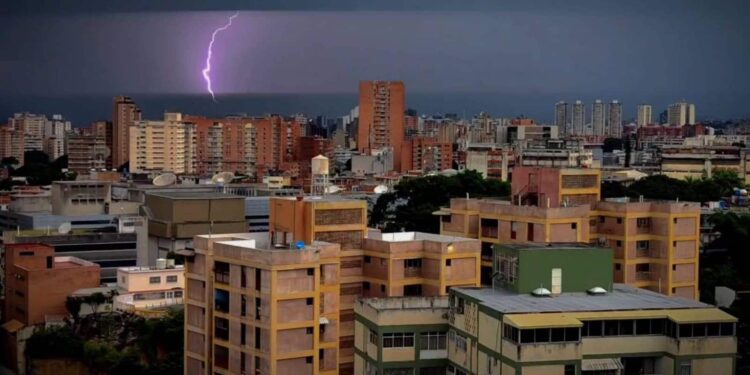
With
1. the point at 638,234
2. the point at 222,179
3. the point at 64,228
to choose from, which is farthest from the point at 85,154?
the point at 638,234

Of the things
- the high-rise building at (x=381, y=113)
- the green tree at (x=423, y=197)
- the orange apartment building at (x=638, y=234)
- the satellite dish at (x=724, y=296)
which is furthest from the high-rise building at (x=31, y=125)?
the satellite dish at (x=724, y=296)

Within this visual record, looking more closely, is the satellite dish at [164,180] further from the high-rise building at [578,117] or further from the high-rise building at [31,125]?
the high-rise building at [578,117]

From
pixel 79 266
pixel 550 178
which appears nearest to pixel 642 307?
pixel 550 178

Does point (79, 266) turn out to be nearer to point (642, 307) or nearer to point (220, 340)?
point (220, 340)

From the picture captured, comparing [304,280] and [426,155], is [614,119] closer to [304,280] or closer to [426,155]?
[426,155]

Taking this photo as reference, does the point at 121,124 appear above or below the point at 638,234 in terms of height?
above

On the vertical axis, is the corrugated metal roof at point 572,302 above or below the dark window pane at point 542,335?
above

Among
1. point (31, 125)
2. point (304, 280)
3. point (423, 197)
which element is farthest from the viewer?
point (31, 125)
